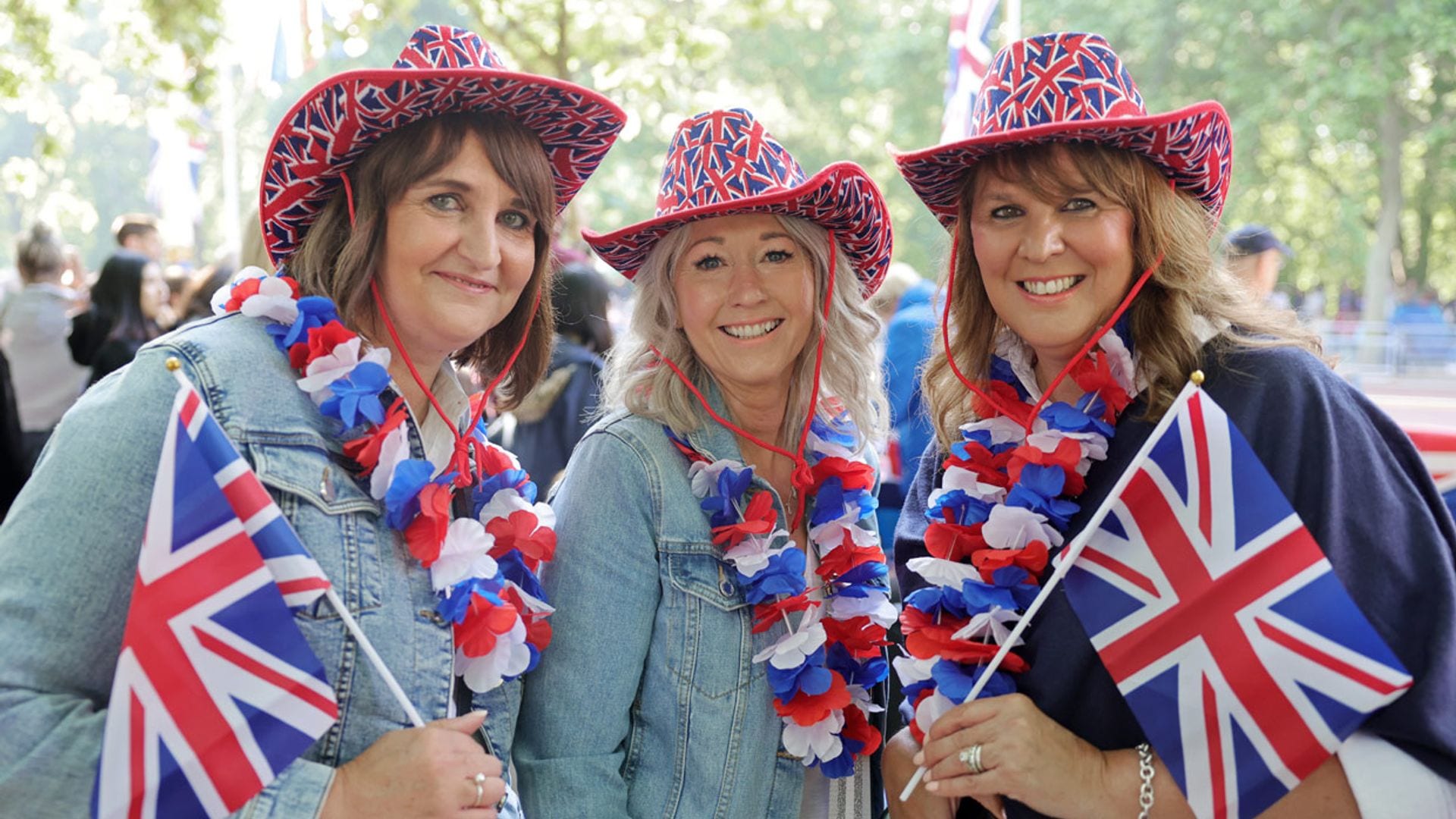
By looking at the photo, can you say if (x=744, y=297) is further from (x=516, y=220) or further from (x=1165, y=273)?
(x=1165, y=273)

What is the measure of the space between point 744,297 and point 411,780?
4.41 ft

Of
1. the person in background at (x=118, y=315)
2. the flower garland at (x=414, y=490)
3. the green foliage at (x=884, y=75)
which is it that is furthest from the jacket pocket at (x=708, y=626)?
the green foliage at (x=884, y=75)

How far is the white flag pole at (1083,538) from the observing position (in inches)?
87.0

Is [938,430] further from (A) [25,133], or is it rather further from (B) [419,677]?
(A) [25,133]

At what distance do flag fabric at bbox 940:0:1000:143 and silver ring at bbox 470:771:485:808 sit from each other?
22.1 feet

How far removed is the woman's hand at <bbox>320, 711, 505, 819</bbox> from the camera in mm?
2020

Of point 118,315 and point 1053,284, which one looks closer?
point 1053,284

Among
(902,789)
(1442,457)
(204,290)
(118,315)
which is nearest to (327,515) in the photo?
(902,789)

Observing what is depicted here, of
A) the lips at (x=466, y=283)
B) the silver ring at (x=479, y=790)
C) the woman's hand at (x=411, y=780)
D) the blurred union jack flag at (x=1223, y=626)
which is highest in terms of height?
the lips at (x=466, y=283)

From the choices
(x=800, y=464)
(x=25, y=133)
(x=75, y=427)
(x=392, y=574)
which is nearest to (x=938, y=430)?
(x=800, y=464)

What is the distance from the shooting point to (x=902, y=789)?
263cm

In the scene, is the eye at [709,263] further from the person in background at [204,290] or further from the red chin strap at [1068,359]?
the person in background at [204,290]

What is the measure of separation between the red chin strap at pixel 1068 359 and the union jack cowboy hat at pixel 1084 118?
8.9 inches

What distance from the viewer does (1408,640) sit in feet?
6.69
